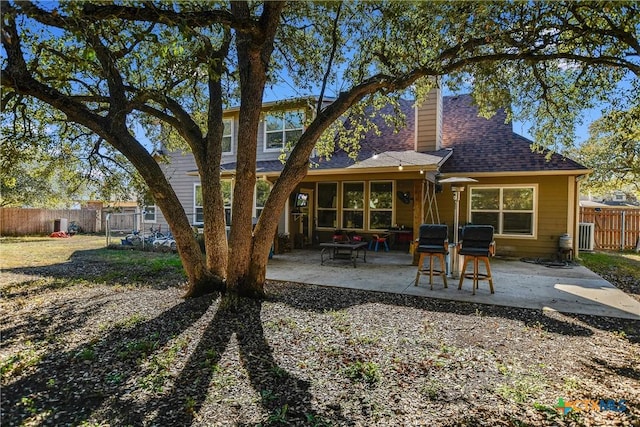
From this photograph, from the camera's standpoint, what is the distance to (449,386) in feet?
9.35

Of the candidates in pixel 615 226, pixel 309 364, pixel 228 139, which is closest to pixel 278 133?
pixel 228 139

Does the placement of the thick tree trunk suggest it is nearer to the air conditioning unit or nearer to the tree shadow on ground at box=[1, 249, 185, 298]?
the tree shadow on ground at box=[1, 249, 185, 298]

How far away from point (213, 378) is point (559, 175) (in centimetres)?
1034

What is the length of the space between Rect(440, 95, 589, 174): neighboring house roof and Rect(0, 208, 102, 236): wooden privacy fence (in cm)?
1979

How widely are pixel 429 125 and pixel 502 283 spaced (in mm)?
5790

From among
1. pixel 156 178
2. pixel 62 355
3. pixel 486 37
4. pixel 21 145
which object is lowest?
pixel 62 355

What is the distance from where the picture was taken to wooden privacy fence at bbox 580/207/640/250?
1329cm

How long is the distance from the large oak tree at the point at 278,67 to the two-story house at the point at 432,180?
1.85 m

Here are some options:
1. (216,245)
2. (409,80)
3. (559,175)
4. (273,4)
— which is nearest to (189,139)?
(216,245)

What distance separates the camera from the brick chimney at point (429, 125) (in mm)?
10781

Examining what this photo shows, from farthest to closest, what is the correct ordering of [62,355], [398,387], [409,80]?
1. [409,80]
2. [62,355]
3. [398,387]

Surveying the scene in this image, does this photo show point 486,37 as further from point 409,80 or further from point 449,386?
point 449,386

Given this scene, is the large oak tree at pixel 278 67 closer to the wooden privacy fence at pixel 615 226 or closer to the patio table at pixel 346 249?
the patio table at pixel 346 249

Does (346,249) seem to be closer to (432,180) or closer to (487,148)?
(432,180)
